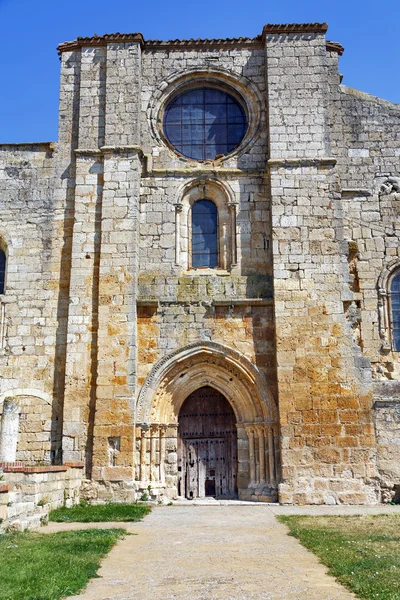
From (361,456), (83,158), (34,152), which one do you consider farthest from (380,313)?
(34,152)

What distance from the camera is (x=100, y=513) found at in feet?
33.6

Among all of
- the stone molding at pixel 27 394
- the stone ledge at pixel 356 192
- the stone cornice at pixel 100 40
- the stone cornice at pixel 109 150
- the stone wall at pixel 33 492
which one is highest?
the stone cornice at pixel 100 40

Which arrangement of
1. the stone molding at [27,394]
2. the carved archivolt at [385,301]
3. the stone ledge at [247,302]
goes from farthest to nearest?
1. the carved archivolt at [385,301]
2. the stone ledge at [247,302]
3. the stone molding at [27,394]

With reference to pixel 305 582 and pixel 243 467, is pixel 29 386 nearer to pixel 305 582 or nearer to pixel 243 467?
pixel 243 467

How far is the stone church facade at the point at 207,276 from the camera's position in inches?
485

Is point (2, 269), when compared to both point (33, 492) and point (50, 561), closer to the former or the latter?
point (33, 492)

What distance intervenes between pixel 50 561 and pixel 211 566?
1.48 meters

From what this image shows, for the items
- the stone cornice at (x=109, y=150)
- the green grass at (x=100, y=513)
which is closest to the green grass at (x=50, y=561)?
the green grass at (x=100, y=513)

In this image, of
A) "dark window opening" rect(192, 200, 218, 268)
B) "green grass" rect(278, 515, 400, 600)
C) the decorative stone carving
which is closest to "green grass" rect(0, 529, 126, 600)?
"green grass" rect(278, 515, 400, 600)

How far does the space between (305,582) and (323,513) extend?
17.6ft

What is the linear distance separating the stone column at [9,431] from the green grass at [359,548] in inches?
210

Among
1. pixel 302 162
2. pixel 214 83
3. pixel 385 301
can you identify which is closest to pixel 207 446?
pixel 385 301

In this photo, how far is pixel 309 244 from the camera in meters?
13.1

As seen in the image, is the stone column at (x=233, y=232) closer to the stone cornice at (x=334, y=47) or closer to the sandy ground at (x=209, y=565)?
the stone cornice at (x=334, y=47)
